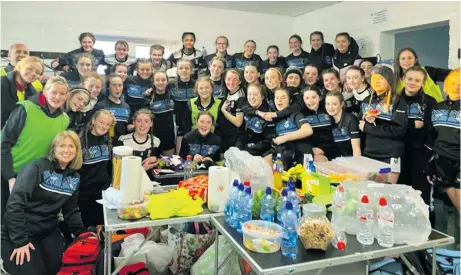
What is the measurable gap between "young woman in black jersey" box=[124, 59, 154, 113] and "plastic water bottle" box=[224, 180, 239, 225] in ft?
7.31

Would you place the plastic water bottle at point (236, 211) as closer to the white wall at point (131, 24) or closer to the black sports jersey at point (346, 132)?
the black sports jersey at point (346, 132)

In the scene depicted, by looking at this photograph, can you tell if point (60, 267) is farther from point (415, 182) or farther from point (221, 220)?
point (415, 182)

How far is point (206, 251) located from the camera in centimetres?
Result: 245

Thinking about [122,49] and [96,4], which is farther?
[96,4]

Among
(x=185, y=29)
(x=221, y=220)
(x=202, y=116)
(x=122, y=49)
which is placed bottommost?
(x=221, y=220)

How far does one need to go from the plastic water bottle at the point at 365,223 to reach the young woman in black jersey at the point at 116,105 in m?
2.41

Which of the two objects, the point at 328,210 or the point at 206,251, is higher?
the point at 328,210

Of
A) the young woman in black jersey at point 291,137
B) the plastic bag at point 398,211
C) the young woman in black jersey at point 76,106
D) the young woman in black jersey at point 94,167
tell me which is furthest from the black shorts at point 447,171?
the young woman in black jersey at point 76,106

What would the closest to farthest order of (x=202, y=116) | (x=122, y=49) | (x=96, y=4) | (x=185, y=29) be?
(x=202, y=116)
(x=122, y=49)
(x=96, y=4)
(x=185, y=29)

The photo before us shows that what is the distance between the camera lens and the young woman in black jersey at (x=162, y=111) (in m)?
3.79

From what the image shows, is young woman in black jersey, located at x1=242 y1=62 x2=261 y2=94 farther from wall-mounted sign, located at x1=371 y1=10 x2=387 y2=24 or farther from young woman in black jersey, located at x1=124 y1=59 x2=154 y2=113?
wall-mounted sign, located at x1=371 y1=10 x2=387 y2=24

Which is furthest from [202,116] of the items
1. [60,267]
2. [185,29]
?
[185,29]

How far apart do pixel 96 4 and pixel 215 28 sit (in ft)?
5.74

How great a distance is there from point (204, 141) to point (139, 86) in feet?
3.31
